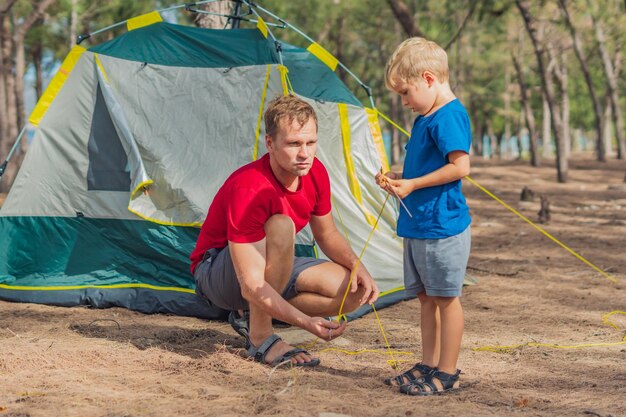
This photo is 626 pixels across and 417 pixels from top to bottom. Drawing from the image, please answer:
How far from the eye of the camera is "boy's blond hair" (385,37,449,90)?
3.16 metres

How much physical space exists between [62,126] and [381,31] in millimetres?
20180

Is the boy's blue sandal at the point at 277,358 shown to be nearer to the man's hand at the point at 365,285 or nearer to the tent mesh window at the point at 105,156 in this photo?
the man's hand at the point at 365,285

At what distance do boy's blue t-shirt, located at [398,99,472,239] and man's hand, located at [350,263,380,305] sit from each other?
0.33 metres

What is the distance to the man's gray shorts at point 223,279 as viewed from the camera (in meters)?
3.61

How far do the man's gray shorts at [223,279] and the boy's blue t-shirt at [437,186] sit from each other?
0.63 metres

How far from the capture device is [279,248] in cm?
342

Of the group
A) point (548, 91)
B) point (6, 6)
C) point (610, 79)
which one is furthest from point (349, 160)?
point (610, 79)

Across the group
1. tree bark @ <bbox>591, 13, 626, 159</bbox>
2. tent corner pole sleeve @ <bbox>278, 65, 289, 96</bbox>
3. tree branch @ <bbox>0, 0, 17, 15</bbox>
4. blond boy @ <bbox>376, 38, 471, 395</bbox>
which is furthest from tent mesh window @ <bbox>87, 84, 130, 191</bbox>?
tree bark @ <bbox>591, 13, 626, 159</bbox>

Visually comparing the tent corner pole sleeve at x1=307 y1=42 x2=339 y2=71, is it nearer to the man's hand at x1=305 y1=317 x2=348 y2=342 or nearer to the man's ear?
the man's ear

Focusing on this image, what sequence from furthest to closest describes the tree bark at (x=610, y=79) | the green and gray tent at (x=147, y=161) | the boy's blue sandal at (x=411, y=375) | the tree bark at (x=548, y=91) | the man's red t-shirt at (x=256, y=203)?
the tree bark at (x=610, y=79) → the tree bark at (x=548, y=91) → the green and gray tent at (x=147, y=161) → the man's red t-shirt at (x=256, y=203) → the boy's blue sandal at (x=411, y=375)

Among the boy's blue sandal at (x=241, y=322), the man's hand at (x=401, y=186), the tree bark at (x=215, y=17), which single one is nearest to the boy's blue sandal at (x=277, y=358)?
the boy's blue sandal at (x=241, y=322)

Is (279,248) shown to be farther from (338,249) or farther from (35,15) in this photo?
(35,15)

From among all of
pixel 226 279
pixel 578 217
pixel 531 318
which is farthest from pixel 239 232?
pixel 578 217

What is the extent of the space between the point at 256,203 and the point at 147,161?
198 centimetres
